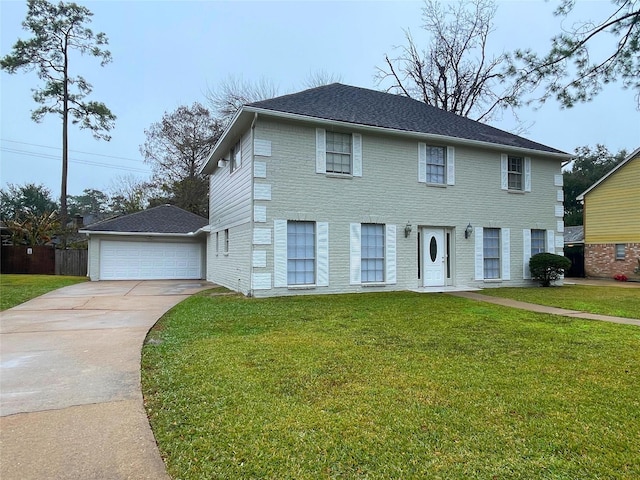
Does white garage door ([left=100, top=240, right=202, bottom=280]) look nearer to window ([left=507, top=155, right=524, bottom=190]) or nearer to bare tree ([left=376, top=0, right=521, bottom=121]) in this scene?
window ([left=507, top=155, right=524, bottom=190])

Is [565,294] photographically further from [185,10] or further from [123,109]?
[123,109]

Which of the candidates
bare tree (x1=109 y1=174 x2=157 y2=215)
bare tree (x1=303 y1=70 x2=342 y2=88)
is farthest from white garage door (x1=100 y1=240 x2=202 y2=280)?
bare tree (x1=303 y1=70 x2=342 y2=88)

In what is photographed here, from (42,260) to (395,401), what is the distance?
23788 millimetres

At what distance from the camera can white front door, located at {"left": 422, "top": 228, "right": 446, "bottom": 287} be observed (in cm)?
1270

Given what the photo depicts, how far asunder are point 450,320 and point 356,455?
515cm

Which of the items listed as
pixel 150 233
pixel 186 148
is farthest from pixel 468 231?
pixel 186 148

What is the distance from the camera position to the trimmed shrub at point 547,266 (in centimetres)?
1352

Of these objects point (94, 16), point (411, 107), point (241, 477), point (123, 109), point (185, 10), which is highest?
point (94, 16)

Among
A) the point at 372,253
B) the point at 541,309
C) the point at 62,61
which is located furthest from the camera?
the point at 62,61

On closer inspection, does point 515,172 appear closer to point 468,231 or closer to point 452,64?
point 468,231

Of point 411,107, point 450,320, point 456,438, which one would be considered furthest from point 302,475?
point 411,107

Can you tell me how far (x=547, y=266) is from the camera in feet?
44.5

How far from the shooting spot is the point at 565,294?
38.6 ft

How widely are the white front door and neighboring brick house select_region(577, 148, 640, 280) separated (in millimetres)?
13381
